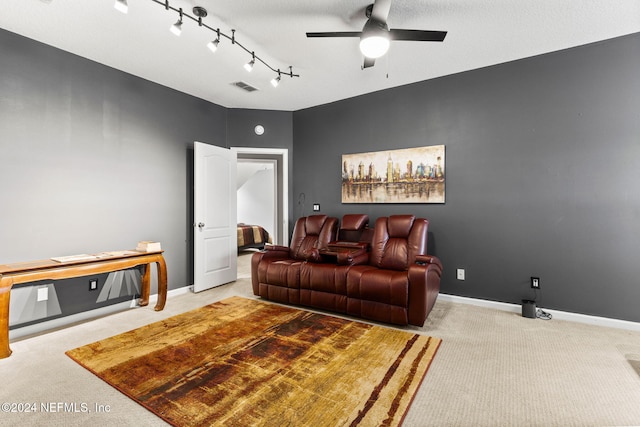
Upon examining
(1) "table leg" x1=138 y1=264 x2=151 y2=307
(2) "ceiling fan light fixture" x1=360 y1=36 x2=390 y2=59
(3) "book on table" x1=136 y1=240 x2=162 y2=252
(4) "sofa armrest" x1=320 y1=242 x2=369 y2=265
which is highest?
(2) "ceiling fan light fixture" x1=360 y1=36 x2=390 y2=59

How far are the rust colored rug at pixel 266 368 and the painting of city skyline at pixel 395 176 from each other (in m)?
1.87

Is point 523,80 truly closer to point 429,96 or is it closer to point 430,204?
point 429,96

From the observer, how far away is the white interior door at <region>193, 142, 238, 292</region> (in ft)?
13.8

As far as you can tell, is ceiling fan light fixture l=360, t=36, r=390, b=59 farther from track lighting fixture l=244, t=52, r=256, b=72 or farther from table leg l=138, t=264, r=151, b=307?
table leg l=138, t=264, r=151, b=307

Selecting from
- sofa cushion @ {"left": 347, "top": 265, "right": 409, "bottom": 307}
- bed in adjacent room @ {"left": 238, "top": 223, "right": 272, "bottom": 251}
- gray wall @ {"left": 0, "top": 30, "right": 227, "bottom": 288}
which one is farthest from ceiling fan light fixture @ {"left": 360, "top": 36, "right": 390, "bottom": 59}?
bed in adjacent room @ {"left": 238, "top": 223, "right": 272, "bottom": 251}

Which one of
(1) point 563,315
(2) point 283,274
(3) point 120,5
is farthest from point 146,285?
(1) point 563,315

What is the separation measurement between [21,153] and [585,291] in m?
5.80

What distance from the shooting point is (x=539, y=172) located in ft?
10.8

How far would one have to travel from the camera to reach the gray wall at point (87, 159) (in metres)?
2.80

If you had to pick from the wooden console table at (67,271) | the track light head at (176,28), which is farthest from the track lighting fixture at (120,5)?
the wooden console table at (67,271)

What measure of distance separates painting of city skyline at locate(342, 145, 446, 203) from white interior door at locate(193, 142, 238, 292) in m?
1.85

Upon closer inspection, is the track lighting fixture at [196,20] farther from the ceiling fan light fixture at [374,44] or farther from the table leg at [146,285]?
the table leg at [146,285]

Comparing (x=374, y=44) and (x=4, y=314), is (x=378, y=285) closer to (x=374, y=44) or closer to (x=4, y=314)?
(x=374, y=44)

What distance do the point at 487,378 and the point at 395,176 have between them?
2659 millimetres
